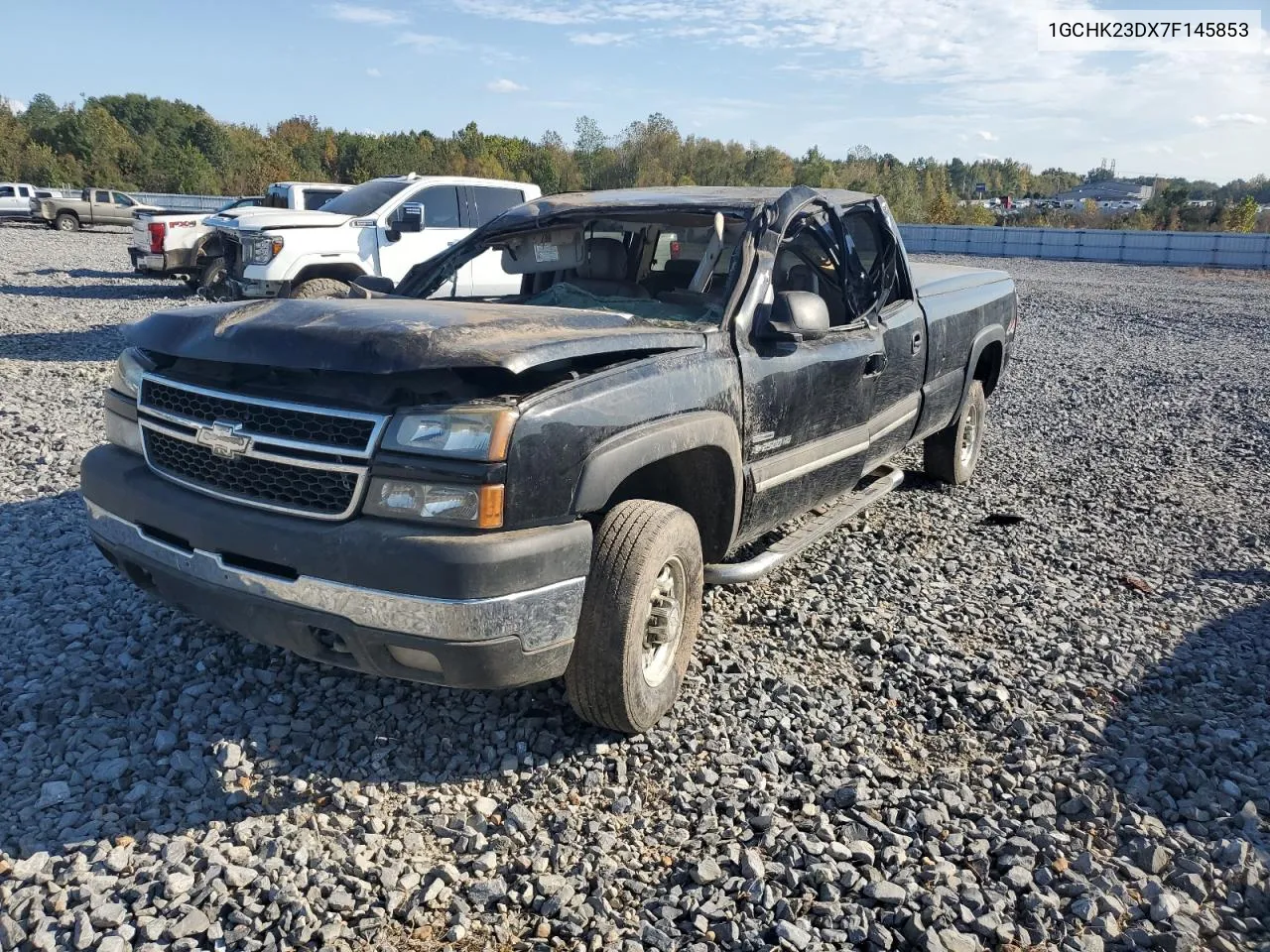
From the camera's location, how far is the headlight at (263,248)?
35.2ft

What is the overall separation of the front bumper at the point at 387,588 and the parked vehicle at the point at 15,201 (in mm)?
36658

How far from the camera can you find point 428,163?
199ft

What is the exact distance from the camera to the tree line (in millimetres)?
53594

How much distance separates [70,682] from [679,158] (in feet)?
202

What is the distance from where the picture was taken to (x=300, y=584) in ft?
9.14

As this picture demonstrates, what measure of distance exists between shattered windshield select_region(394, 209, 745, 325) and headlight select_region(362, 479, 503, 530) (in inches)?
60.6

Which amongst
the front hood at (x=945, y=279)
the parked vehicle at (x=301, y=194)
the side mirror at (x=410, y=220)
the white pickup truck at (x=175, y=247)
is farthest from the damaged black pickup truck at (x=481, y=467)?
the parked vehicle at (x=301, y=194)

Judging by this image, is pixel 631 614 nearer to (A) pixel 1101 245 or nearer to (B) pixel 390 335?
(B) pixel 390 335

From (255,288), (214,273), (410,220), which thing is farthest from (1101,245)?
(255,288)

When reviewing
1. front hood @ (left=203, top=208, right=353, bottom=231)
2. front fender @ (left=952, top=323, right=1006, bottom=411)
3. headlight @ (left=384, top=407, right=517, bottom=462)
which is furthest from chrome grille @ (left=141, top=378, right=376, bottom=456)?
front hood @ (left=203, top=208, right=353, bottom=231)

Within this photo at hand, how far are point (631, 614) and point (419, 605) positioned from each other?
692 mm

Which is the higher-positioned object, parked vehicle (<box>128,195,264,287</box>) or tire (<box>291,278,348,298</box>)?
parked vehicle (<box>128,195,264,287</box>)

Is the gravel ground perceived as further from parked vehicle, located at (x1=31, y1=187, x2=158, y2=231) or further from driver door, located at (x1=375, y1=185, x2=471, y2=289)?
parked vehicle, located at (x1=31, y1=187, x2=158, y2=231)

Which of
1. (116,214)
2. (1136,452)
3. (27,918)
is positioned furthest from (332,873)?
(116,214)
